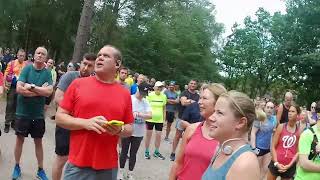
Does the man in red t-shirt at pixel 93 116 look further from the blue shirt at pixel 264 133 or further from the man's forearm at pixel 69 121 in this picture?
A: the blue shirt at pixel 264 133

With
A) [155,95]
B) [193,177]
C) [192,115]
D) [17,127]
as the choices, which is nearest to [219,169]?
[193,177]

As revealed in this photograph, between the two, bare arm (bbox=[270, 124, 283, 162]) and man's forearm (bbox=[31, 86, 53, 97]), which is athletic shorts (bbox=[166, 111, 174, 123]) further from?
man's forearm (bbox=[31, 86, 53, 97])

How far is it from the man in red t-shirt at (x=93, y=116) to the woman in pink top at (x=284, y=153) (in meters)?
3.75

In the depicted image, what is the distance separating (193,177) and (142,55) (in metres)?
25.3

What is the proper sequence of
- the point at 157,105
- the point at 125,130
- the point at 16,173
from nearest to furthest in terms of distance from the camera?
the point at 125,130 < the point at 16,173 < the point at 157,105

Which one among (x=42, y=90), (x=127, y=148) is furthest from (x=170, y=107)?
(x=42, y=90)

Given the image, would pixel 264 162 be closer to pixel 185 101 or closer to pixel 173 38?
pixel 185 101

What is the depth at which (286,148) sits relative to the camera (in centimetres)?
738

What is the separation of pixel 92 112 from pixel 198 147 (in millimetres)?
1028

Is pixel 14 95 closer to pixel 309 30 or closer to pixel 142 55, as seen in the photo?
pixel 142 55

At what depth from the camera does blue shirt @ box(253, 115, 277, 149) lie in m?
9.11

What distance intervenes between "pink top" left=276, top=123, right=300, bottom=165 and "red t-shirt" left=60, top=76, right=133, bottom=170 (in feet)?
12.7

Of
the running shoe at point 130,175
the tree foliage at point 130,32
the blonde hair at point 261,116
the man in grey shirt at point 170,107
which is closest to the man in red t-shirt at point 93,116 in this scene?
the running shoe at point 130,175

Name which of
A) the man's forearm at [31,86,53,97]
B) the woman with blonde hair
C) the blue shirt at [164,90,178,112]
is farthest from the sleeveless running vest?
the blue shirt at [164,90,178,112]
